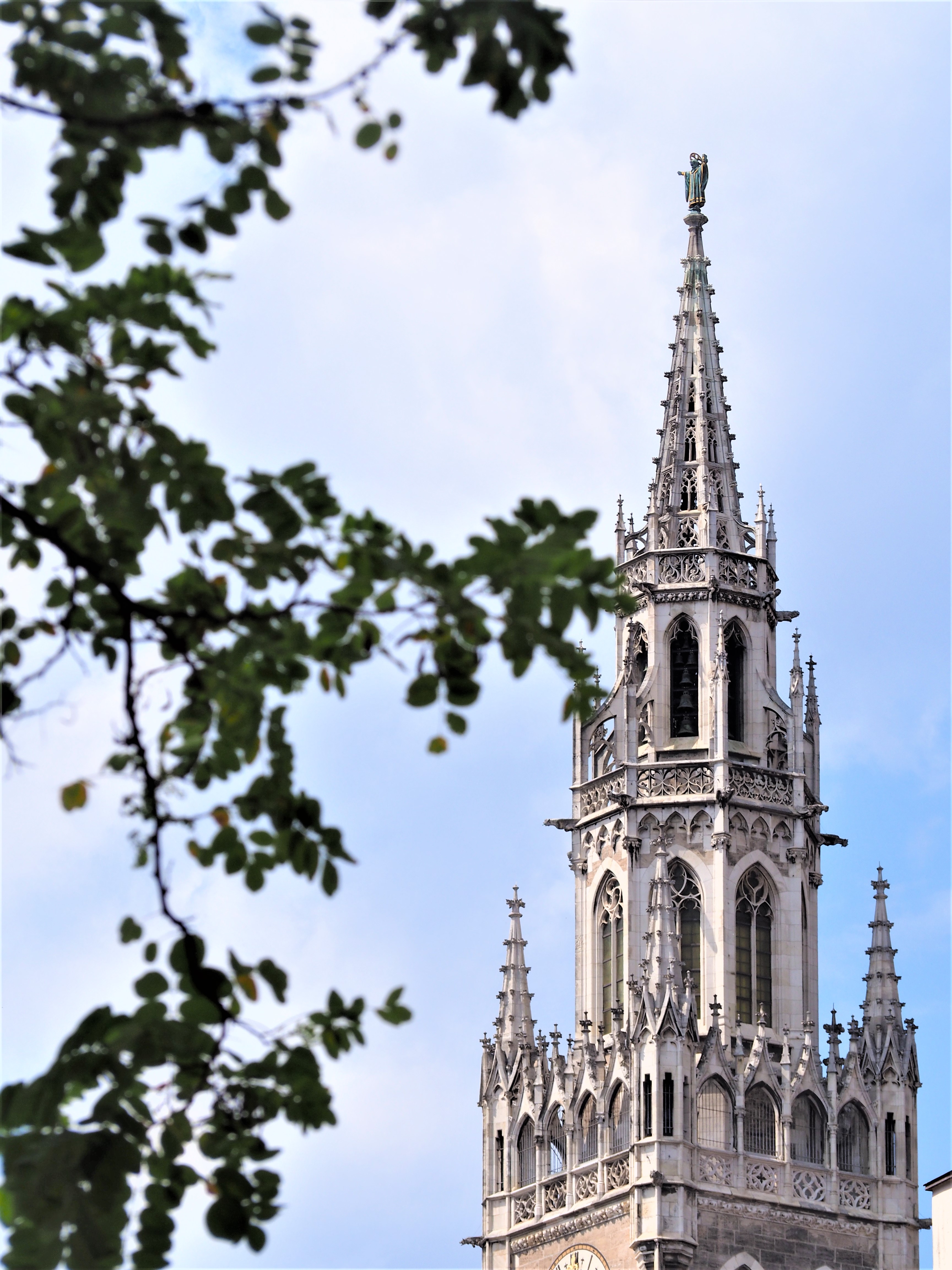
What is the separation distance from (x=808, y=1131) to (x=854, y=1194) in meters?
1.98

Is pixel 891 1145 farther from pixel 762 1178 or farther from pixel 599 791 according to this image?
pixel 599 791

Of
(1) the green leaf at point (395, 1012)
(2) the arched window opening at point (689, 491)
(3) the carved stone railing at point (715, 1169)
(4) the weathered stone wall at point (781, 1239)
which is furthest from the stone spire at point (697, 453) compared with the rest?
(1) the green leaf at point (395, 1012)

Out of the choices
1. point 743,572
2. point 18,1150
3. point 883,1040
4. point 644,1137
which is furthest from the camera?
point 743,572

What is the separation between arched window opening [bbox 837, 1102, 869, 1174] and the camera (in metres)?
76.4

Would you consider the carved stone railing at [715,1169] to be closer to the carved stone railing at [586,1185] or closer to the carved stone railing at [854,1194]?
the carved stone railing at [586,1185]

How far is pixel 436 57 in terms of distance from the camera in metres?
13.4

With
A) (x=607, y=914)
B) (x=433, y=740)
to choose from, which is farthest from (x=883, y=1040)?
(x=433, y=740)

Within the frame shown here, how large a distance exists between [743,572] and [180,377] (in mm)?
69700

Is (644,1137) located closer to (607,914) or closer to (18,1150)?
(607,914)

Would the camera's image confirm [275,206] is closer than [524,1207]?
Yes

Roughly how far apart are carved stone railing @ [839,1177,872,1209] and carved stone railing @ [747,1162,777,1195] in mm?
2294

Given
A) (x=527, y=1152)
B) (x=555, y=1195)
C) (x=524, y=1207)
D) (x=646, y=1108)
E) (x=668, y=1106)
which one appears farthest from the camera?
(x=527, y=1152)

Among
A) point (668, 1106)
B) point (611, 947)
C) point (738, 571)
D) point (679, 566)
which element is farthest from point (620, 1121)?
point (738, 571)

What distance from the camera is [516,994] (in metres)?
80.2
